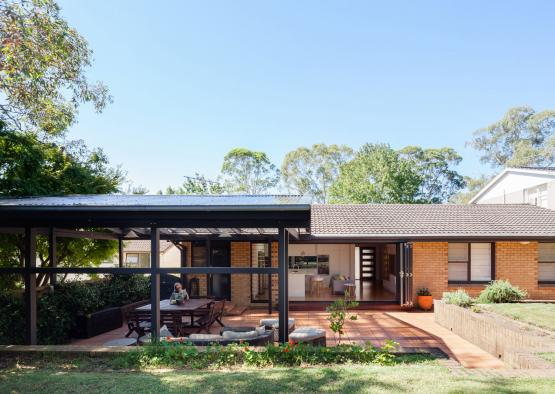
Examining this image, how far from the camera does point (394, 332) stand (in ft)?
34.3

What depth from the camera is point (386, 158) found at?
36.0 metres

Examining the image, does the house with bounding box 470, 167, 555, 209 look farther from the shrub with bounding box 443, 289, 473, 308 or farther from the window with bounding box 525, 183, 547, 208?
the shrub with bounding box 443, 289, 473, 308

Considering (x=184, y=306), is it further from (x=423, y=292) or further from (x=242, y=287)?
(x=423, y=292)

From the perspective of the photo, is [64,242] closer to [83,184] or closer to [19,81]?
[83,184]

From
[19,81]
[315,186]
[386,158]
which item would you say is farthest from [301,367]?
[315,186]

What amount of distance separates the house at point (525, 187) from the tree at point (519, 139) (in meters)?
16.4

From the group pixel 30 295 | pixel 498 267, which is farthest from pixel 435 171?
pixel 30 295

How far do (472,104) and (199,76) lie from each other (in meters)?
23.1

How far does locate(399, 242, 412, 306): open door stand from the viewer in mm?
14281

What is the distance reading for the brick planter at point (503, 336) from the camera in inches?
267

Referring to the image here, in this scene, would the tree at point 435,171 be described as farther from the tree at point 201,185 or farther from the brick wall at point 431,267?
the brick wall at point 431,267

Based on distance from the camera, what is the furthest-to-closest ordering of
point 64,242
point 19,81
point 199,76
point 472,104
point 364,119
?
point 364,119
point 472,104
point 199,76
point 64,242
point 19,81

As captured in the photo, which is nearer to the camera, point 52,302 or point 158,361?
point 158,361

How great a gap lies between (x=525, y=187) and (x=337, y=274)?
10518mm
